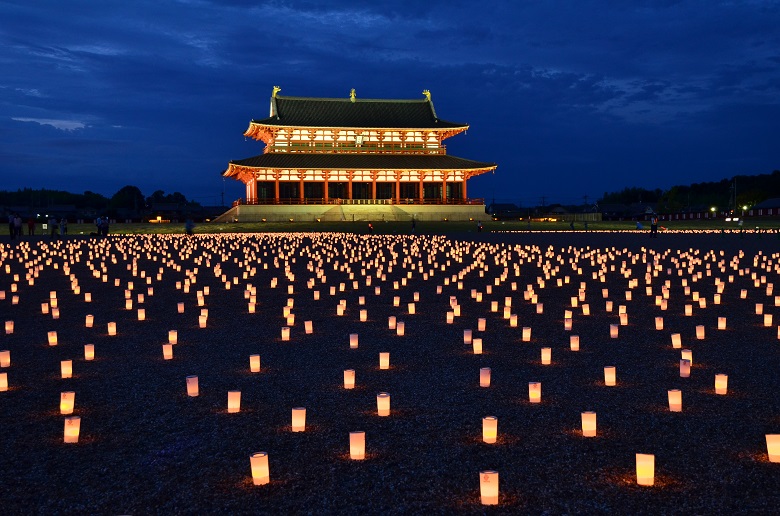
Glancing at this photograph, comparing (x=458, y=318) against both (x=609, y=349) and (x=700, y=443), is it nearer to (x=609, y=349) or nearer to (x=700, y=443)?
(x=609, y=349)

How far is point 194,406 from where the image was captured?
5.09 metres

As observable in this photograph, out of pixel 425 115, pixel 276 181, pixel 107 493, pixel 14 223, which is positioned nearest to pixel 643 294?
pixel 107 493

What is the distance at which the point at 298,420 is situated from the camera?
4.46 metres

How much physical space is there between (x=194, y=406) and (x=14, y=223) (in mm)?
34216

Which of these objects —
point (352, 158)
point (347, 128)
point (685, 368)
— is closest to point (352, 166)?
point (352, 158)

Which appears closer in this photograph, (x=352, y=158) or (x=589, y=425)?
(x=589, y=425)

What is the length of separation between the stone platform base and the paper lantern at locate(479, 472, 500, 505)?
49.3 meters

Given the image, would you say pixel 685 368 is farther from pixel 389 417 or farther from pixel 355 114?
pixel 355 114

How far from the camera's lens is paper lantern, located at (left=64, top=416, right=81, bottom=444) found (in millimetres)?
4258

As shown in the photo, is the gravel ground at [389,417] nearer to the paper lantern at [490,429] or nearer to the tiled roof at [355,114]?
the paper lantern at [490,429]

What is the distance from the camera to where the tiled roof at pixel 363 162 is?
54844 mm

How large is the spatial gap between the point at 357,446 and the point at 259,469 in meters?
0.65

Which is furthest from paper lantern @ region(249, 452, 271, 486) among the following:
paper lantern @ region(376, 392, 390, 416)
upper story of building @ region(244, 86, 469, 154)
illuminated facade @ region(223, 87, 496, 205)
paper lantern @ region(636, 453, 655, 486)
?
upper story of building @ region(244, 86, 469, 154)

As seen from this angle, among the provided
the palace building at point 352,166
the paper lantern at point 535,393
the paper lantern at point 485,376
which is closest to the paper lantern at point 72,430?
the paper lantern at point 485,376
